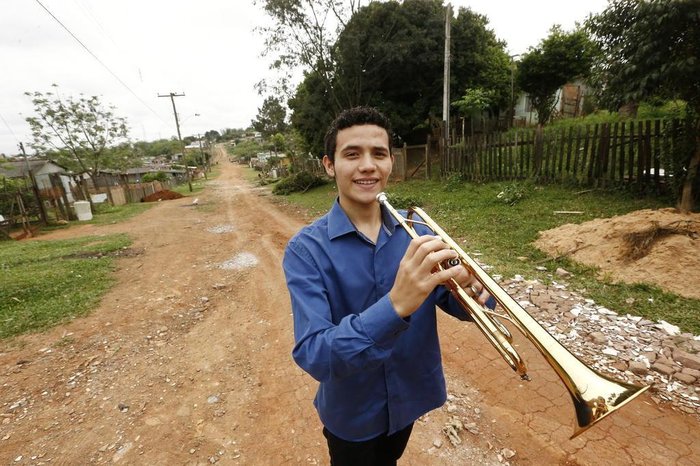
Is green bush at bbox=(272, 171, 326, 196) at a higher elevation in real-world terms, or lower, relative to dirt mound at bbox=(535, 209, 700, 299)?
higher

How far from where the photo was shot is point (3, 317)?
532cm

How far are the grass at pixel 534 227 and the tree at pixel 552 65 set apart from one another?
45.3 feet

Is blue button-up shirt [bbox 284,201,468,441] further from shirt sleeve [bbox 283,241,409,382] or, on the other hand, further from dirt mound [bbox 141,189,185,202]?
dirt mound [bbox 141,189,185,202]

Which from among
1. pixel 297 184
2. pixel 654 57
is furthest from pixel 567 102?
pixel 654 57

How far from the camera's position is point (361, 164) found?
4.94 feet

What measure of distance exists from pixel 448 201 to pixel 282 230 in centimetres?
536

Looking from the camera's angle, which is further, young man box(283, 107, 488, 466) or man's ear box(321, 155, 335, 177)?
man's ear box(321, 155, 335, 177)

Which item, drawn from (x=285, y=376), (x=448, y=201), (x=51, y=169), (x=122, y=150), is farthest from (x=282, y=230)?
(x=51, y=169)

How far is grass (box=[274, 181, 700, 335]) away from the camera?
4.04 metres

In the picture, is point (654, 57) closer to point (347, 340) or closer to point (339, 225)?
point (339, 225)

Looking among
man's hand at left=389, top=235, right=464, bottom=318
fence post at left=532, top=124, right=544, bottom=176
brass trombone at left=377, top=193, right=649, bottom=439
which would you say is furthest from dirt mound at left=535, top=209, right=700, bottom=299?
man's hand at left=389, top=235, right=464, bottom=318

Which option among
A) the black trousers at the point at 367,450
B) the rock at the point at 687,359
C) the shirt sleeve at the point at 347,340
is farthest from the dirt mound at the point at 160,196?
the rock at the point at 687,359

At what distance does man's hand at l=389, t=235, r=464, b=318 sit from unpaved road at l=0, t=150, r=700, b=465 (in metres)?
2.15

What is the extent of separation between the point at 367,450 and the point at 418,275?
47.3 inches
